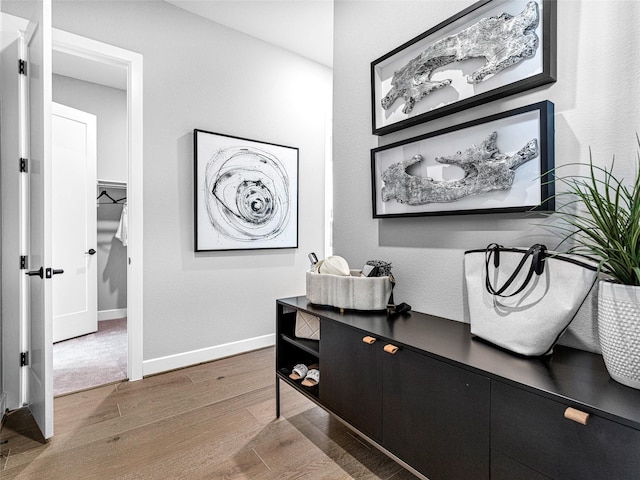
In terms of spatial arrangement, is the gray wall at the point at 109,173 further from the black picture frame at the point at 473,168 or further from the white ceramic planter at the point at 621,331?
the white ceramic planter at the point at 621,331

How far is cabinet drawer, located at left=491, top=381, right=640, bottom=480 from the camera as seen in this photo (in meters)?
0.77

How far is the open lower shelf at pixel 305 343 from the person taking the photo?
1782mm

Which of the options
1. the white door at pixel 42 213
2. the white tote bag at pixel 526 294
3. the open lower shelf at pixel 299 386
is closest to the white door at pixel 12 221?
the white door at pixel 42 213

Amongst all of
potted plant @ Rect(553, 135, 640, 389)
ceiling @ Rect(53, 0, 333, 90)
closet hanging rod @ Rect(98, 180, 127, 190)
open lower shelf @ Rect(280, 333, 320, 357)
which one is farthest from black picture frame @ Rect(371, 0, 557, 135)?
closet hanging rod @ Rect(98, 180, 127, 190)

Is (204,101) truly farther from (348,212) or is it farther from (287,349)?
(287,349)

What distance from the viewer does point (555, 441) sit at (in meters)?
0.87

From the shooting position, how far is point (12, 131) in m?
2.04

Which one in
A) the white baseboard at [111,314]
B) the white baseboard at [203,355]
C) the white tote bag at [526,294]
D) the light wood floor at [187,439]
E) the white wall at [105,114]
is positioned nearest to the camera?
the white tote bag at [526,294]

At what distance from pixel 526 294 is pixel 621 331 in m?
0.27

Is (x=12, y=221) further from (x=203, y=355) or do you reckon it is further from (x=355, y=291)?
(x=355, y=291)

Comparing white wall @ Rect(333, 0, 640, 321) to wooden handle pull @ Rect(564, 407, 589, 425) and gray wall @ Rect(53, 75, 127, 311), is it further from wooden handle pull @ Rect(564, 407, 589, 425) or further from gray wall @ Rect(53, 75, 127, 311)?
gray wall @ Rect(53, 75, 127, 311)

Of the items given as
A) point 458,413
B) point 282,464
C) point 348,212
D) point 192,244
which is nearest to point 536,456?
point 458,413

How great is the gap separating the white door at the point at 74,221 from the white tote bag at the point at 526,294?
12.7 ft

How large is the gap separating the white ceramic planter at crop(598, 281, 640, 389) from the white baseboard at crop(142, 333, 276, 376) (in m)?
2.71
